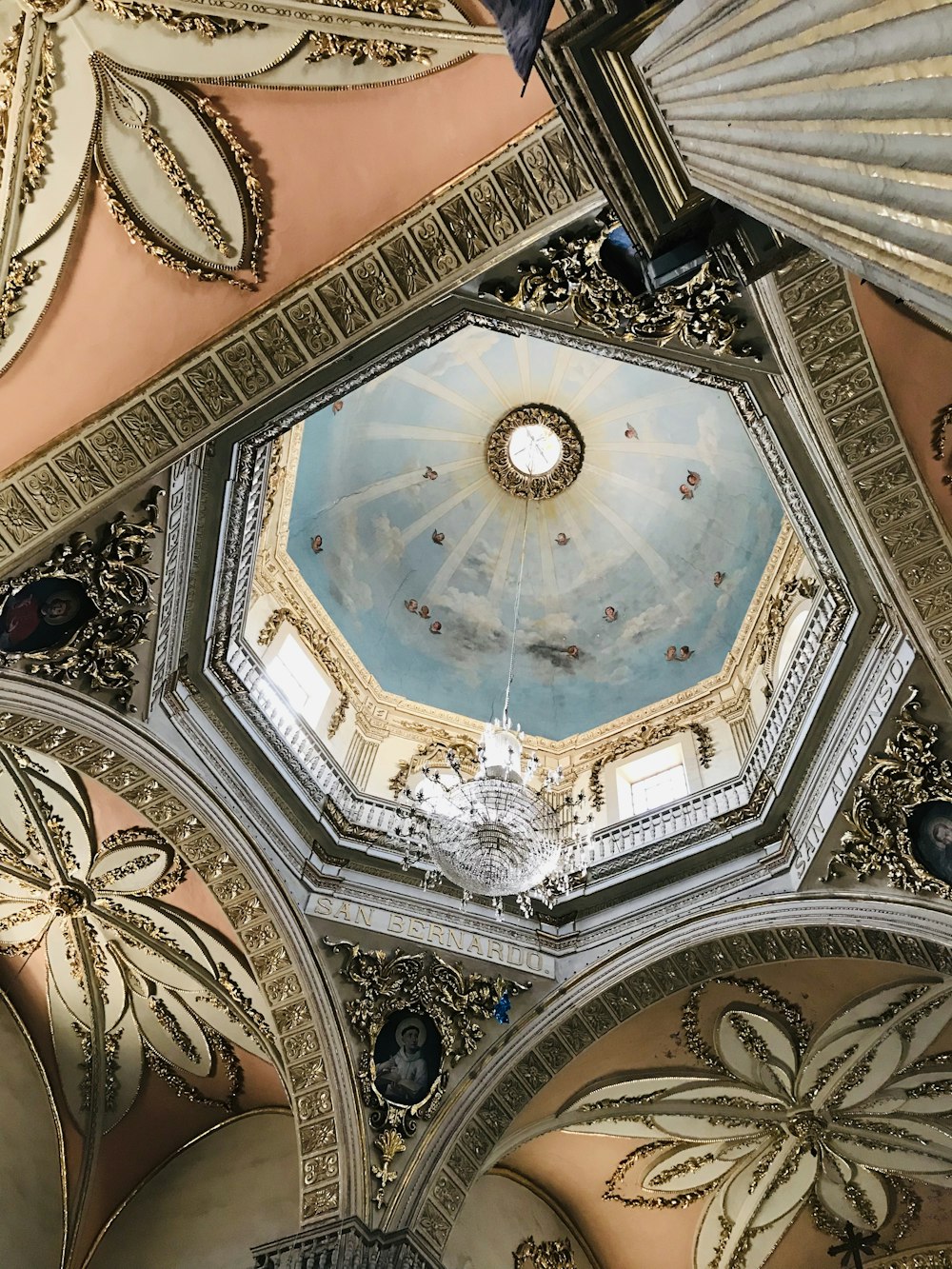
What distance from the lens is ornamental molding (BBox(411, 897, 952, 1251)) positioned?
27.5 ft

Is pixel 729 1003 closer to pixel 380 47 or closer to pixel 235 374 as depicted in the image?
pixel 235 374

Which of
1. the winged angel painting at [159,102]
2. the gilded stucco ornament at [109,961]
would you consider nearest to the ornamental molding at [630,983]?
the gilded stucco ornament at [109,961]

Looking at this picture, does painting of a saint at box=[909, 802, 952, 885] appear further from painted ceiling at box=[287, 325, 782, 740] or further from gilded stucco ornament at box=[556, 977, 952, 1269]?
painted ceiling at box=[287, 325, 782, 740]

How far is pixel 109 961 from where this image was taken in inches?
393

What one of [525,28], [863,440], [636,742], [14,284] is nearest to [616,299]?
[863,440]

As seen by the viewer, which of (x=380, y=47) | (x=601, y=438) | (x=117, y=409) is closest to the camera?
(x=380, y=47)

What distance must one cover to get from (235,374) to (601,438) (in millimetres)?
7669

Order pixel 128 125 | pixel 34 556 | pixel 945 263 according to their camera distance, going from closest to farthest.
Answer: pixel 945 263 → pixel 128 125 → pixel 34 556

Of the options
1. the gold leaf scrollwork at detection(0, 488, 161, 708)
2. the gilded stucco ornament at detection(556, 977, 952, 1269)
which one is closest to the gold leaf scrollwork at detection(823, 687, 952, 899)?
the gilded stucco ornament at detection(556, 977, 952, 1269)

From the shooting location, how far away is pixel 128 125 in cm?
570

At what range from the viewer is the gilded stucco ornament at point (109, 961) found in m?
9.07

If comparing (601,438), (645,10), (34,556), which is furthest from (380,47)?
(601,438)

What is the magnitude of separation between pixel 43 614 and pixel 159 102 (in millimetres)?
3575

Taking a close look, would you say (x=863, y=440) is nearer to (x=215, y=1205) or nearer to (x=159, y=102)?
(x=159, y=102)
